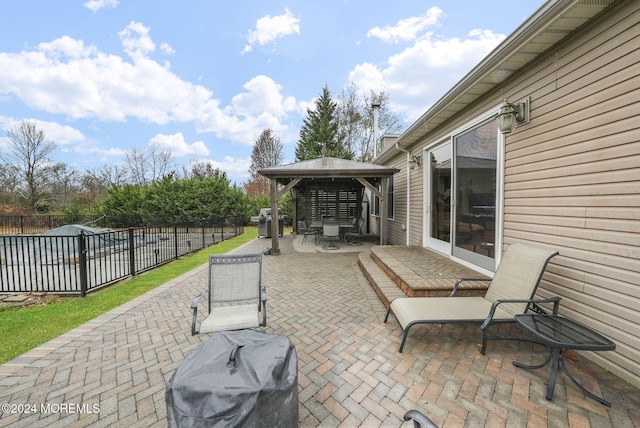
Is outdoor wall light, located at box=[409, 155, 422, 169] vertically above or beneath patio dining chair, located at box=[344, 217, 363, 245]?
above

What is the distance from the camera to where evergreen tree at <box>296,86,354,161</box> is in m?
20.5

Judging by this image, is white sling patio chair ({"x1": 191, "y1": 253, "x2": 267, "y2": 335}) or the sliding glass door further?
the sliding glass door

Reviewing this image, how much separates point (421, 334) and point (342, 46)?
51.6 feet

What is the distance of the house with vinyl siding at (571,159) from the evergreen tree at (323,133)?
16.6 meters

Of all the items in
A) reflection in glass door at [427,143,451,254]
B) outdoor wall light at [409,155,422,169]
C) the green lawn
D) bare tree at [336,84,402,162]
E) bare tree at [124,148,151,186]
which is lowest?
the green lawn

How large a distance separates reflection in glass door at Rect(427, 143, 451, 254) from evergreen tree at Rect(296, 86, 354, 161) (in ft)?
48.7

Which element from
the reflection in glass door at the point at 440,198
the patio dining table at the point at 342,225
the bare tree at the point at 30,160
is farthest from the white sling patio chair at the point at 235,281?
the bare tree at the point at 30,160

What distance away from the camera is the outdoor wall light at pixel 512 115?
3193mm

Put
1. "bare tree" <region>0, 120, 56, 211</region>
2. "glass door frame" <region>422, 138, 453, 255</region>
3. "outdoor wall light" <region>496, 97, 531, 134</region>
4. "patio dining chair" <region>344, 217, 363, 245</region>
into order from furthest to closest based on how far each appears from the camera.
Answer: "bare tree" <region>0, 120, 56, 211</region>
"patio dining chair" <region>344, 217, 363, 245</region>
"glass door frame" <region>422, 138, 453, 255</region>
"outdoor wall light" <region>496, 97, 531, 134</region>

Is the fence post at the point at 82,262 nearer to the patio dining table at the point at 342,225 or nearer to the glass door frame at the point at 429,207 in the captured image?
the patio dining table at the point at 342,225

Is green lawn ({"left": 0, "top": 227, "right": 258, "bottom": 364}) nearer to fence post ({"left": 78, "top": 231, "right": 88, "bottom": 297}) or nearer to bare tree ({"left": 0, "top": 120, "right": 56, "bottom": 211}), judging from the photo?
fence post ({"left": 78, "top": 231, "right": 88, "bottom": 297})

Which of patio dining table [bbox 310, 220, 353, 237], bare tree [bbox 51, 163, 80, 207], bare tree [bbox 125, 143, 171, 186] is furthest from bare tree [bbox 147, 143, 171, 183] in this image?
patio dining table [bbox 310, 220, 353, 237]

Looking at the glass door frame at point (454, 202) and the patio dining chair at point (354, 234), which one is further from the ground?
the glass door frame at point (454, 202)

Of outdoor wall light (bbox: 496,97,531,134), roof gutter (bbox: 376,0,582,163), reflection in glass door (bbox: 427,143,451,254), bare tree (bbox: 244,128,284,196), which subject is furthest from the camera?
bare tree (bbox: 244,128,284,196)
